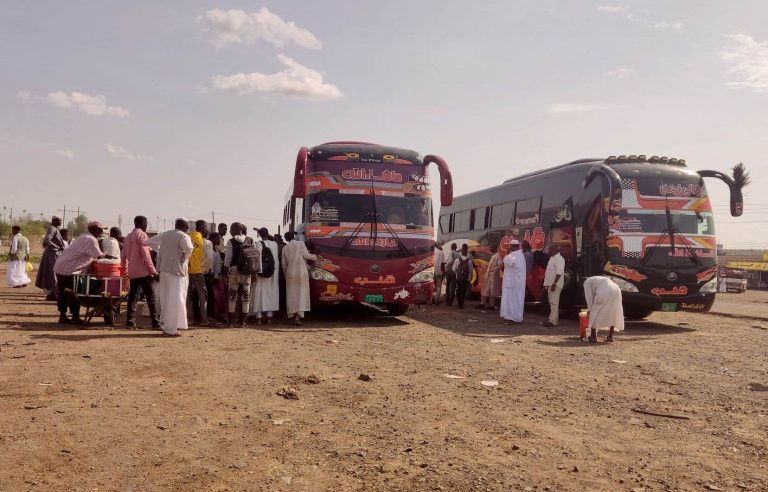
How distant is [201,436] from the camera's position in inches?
176

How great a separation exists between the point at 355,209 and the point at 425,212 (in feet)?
4.56

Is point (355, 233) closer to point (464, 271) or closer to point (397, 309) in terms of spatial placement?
point (397, 309)

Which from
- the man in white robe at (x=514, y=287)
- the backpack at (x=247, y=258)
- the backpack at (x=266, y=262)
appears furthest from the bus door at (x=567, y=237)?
the backpack at (x=247, y=258)

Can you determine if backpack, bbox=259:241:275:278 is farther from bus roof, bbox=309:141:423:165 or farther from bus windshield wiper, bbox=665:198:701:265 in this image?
bus windshield wiper, bbox=665:198:701:265

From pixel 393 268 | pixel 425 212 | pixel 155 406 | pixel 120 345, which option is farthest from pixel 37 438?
pixel 425 212

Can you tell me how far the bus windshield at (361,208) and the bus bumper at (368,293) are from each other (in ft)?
3.89

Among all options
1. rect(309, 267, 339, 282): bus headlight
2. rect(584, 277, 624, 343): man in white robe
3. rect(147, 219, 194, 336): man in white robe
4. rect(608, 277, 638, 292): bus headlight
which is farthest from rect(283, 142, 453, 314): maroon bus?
rect(608, 277, 638, 292): bus headlight

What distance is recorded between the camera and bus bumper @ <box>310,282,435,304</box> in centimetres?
1120

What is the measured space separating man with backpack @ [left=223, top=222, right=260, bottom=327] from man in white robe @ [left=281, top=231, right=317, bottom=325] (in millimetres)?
881

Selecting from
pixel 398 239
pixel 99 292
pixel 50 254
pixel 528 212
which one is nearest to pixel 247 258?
pixel 99 292

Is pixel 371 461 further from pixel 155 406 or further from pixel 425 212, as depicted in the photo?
pixel 425 212

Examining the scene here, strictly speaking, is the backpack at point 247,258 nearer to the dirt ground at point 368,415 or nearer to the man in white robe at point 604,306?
the dirt ground at point 368,415

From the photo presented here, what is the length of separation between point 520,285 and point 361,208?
12.1 ft

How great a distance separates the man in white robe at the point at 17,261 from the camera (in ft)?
52.9
